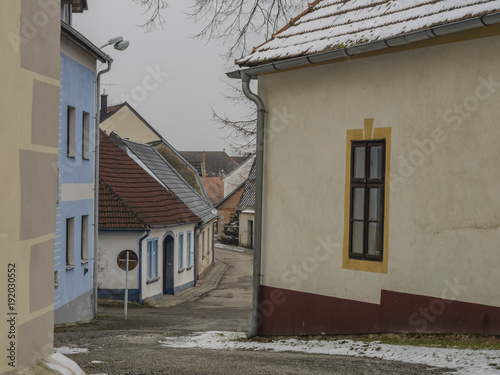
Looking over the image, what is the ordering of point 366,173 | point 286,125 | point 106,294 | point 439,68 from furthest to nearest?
point 106,294 → point 286,125 → point 366,173 → point 439,68

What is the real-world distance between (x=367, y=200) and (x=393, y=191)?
52cm

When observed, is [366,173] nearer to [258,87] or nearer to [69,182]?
A: [258,87]

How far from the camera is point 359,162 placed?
9852 millimetres

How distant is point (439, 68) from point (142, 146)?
87.3 feet

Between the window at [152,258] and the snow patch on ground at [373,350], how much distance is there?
12707mm

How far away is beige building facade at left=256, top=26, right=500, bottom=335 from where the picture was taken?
26.7 ft

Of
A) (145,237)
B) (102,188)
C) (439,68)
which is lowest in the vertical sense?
(145,237)

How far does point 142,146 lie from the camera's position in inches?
1341

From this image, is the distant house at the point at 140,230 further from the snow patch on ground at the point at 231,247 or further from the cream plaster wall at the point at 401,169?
the snow patch on ground at the point at 231,247

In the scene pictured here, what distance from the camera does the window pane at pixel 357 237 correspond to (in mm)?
9781

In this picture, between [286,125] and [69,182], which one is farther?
[69,182]

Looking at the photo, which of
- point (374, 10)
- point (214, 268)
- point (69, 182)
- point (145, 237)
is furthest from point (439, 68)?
point (214, 268)

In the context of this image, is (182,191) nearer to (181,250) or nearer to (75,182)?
(181,250)

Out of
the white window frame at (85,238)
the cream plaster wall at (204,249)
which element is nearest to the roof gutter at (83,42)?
the white window frame at (85,238)
